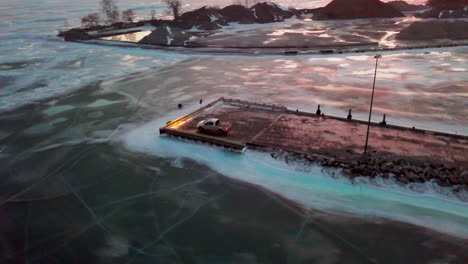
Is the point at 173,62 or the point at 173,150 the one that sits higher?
the point at 173,62

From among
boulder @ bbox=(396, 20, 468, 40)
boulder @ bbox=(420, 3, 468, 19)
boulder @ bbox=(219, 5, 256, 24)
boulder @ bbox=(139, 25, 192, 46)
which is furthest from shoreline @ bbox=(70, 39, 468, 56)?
boulder @ bbox=(420, 3, 468, 19)

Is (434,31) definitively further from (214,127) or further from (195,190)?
(195,190)

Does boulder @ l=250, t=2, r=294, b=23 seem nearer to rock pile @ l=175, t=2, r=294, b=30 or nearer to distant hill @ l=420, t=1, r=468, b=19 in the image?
rock pile @ l=175, t=2, r=294, b=30

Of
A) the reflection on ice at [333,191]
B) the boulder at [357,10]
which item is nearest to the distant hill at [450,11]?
the boulder at [357,10]

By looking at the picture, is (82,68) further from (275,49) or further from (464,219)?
(464,219)

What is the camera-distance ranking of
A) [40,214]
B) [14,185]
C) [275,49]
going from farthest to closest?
[275,49], [14,185], [40,214]

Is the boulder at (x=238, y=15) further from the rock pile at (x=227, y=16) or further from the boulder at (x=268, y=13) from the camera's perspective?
the boulder at (x=268, y=13)

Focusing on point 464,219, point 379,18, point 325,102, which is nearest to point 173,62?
point 325,102
